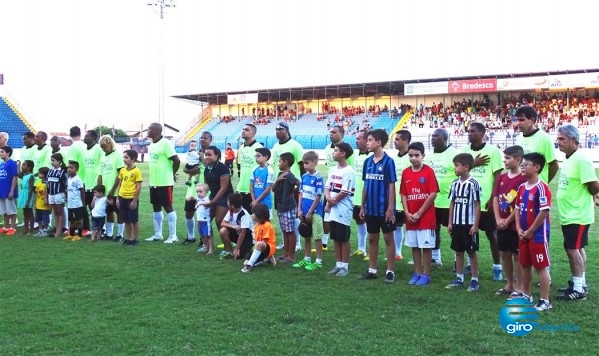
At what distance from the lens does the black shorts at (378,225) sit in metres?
7.66

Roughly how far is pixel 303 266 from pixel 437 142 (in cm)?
254

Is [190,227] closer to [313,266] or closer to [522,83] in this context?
[313,266]

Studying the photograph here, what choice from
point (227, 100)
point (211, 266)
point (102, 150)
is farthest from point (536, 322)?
point (227, 100)

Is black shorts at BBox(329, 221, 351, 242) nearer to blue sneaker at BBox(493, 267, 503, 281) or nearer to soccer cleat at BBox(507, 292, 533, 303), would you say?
blue sneaker at BBox(493, 267, 503, 281)

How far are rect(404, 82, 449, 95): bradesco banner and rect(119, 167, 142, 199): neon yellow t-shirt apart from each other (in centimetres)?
3951

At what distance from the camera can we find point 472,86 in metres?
46.3

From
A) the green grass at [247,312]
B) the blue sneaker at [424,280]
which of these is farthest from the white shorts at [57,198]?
the blue sneaker at [424,280]

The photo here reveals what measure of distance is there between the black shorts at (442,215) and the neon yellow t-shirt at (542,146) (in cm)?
147

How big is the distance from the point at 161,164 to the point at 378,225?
479 cm

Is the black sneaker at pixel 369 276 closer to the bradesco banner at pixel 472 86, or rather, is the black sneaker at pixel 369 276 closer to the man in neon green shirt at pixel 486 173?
the man in neon green shirt at pixel 486 173

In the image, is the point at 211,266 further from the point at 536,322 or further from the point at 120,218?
the point at 536,322

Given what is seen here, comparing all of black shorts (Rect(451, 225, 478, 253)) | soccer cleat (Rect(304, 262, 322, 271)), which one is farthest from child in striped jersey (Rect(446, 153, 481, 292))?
soccer cleat (Rect(304, 262, 322, 271))

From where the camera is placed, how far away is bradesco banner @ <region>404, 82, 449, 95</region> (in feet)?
156

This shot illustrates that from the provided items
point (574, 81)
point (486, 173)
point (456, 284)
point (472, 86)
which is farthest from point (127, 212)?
point (472, 86)
